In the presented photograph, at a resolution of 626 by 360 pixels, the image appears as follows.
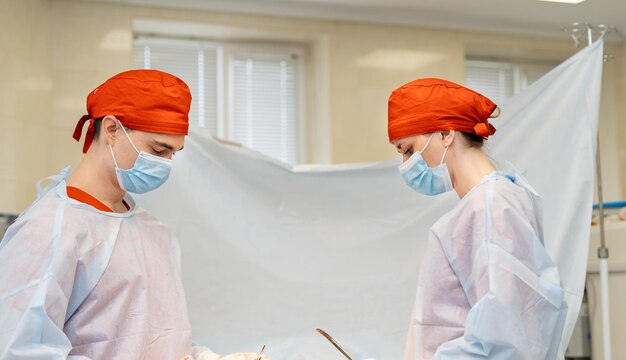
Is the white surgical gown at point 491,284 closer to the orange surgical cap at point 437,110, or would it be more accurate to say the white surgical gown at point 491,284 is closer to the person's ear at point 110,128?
the orange surgical cap at point 437,110

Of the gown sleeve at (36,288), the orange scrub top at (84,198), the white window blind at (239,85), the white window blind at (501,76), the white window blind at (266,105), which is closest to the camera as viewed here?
the gown sleeve at (36,288)

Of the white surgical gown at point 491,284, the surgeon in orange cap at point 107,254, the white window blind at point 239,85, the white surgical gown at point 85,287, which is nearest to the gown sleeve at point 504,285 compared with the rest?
the white surgical gown at point 491,284

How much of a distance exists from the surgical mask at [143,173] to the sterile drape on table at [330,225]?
2.49ft

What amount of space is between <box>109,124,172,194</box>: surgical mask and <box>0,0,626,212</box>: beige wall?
1810mm

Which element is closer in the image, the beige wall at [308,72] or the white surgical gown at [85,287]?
the white surgical gown at [85,287]

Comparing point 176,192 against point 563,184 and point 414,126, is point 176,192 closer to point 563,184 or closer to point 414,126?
point 414,126

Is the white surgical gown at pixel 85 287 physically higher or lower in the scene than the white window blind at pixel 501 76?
lower

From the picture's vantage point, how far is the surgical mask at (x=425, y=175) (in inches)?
70.8

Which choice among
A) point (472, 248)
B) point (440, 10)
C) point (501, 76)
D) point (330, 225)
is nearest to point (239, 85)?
point (440, 10)

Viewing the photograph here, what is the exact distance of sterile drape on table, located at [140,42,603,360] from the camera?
8.27ft

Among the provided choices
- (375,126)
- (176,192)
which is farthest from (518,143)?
(375,126)

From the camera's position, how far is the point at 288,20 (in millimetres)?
4594

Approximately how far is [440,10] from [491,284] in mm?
3354

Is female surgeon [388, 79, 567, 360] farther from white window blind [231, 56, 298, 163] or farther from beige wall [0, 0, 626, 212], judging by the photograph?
white window blind [231, 56, 298, 163]
